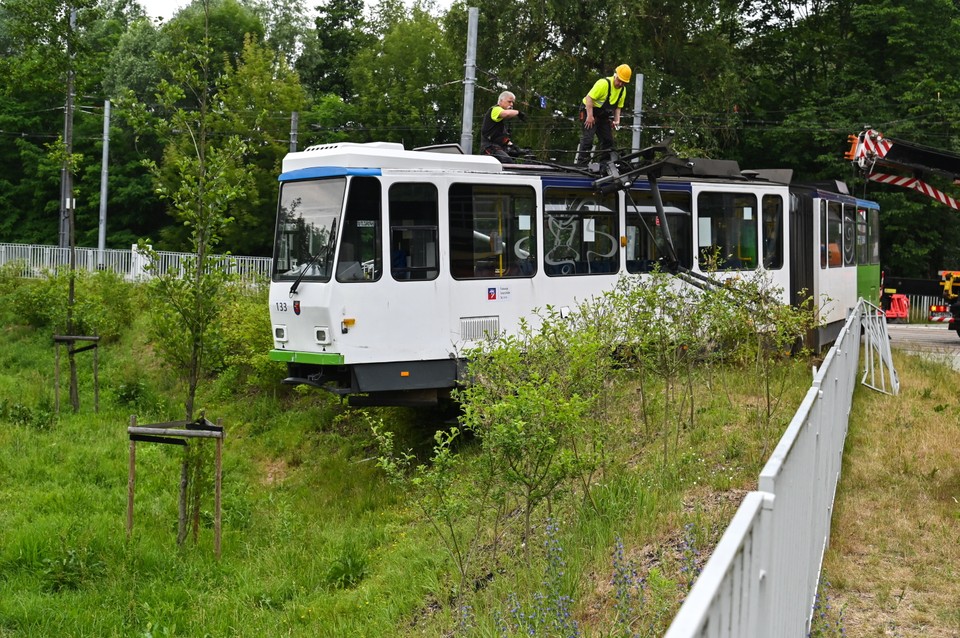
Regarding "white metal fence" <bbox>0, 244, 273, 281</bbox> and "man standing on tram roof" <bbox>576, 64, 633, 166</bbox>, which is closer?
"man standing on tram roof" <bbox>576, 64, 633, 166</bbox>

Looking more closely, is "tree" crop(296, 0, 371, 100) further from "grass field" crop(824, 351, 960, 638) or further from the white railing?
the white railing

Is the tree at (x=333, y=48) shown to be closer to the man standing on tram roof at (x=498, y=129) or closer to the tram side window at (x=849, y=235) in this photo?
the tram side window at (x=849, y=235)

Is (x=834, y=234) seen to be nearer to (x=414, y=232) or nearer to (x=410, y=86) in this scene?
(x=414, y=232)

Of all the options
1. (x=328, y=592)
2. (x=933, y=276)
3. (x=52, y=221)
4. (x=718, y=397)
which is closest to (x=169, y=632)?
(x=328, y=592)

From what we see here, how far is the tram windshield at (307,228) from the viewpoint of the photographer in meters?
12.2

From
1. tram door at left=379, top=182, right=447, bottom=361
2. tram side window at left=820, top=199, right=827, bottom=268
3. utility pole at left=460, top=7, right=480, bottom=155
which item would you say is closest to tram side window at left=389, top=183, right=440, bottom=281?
tram door at left=379, top=182, right=447, bottom=361

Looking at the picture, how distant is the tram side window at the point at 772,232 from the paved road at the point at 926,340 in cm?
348

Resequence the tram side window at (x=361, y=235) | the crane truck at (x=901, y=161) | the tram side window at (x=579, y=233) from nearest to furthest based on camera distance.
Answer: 1. the tram side window at (x=361, y=235)
2. the tram side window at (x=579, y=233)
3. the crane truck at (x=901, y=161)

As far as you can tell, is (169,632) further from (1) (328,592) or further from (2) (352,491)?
(2) (352,491)

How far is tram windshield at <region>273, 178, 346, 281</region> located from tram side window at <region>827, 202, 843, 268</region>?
9.30 meters

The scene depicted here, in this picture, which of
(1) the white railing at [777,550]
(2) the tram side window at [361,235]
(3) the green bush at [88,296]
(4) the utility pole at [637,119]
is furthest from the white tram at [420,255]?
(4) the utility pole at [637,119]

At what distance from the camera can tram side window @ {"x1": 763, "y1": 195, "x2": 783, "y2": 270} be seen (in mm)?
16062

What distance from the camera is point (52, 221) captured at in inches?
2144

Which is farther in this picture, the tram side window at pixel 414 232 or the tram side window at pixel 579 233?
the tram side window at pixel 579 233
